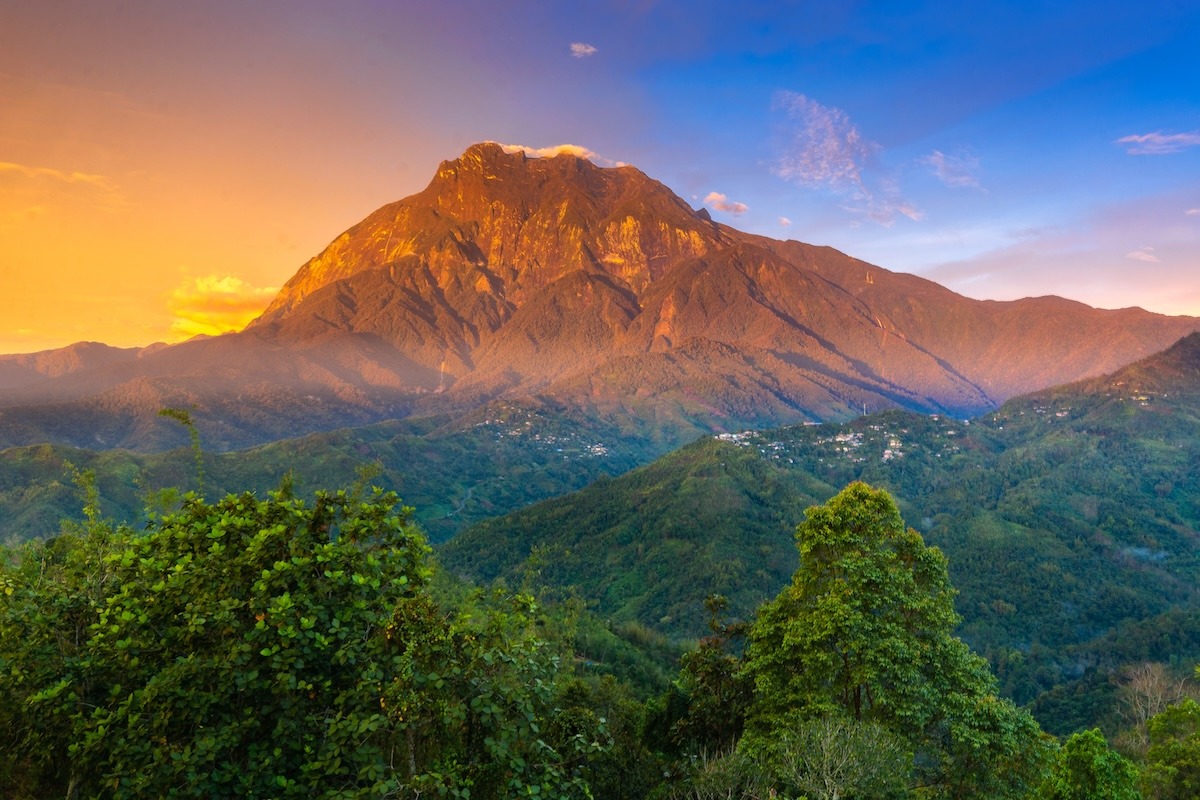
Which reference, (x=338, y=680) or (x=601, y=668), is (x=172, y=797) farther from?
(x=601, y=668)

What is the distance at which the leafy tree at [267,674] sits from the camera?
7441 millimetres

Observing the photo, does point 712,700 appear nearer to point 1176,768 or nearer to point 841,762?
point 841,762

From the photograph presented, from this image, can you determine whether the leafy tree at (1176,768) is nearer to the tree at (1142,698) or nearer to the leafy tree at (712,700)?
the leafy tree at (712,700)

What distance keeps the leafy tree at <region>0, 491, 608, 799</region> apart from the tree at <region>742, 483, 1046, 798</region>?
1494 centimetres

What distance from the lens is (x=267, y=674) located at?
8.11 m

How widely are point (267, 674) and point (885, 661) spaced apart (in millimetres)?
18767

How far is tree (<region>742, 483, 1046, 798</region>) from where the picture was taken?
66.3 feet

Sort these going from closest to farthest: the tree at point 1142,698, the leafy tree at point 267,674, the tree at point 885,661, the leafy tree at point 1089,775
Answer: the leafy tree at point 267,674 < the leafy tree at point 1089,775 < the tree at point 885,661 < the tree at point 1142,698

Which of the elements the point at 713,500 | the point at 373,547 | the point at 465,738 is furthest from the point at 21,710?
the point at 713,500

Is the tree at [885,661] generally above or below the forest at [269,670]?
below

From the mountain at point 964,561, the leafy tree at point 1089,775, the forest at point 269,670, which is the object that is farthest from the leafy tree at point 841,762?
the mountain at point 964,561

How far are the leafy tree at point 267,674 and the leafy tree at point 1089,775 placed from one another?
19436 millimetres

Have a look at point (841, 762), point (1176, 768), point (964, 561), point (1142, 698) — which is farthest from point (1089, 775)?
point (964, 561)

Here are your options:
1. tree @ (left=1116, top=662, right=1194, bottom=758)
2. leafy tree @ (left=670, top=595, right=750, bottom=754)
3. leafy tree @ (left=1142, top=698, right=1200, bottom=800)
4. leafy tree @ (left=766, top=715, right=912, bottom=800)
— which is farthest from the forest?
tree @ (left=1116, top=662, right=1194, bottom=758)
